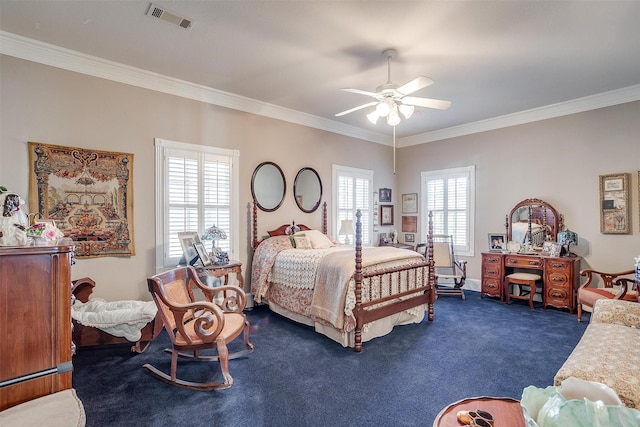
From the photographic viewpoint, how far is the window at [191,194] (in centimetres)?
398

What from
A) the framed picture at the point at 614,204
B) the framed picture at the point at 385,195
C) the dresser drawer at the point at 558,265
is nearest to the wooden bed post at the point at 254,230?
the framed picture at the point at 385,195

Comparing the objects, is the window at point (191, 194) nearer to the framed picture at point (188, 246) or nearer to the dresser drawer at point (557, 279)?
the framed picture at point (188, 246)

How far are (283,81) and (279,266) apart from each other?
7.69ft

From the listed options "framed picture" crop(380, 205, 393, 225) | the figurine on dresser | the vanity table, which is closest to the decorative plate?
the vanity table

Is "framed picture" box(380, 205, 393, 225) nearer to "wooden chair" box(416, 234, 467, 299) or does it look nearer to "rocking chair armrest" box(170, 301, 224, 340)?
"wooden chair" box(416, 234, 467, 299)

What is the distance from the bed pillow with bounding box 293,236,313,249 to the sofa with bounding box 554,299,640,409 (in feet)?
10.0

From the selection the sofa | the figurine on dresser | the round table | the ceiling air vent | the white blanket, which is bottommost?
the white blanket

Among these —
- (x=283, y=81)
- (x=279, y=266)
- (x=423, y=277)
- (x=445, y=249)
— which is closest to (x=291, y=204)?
(x=279, y=266)

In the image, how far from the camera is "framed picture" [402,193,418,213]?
6680 mm

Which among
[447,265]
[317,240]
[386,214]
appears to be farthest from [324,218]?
[447,265]

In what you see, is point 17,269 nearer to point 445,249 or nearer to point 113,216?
point 113,216

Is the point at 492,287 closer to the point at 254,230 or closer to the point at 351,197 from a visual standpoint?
the point at 351,197

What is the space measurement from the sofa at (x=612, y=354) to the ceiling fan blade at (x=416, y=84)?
7.39 feet

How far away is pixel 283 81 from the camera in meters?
4.05
